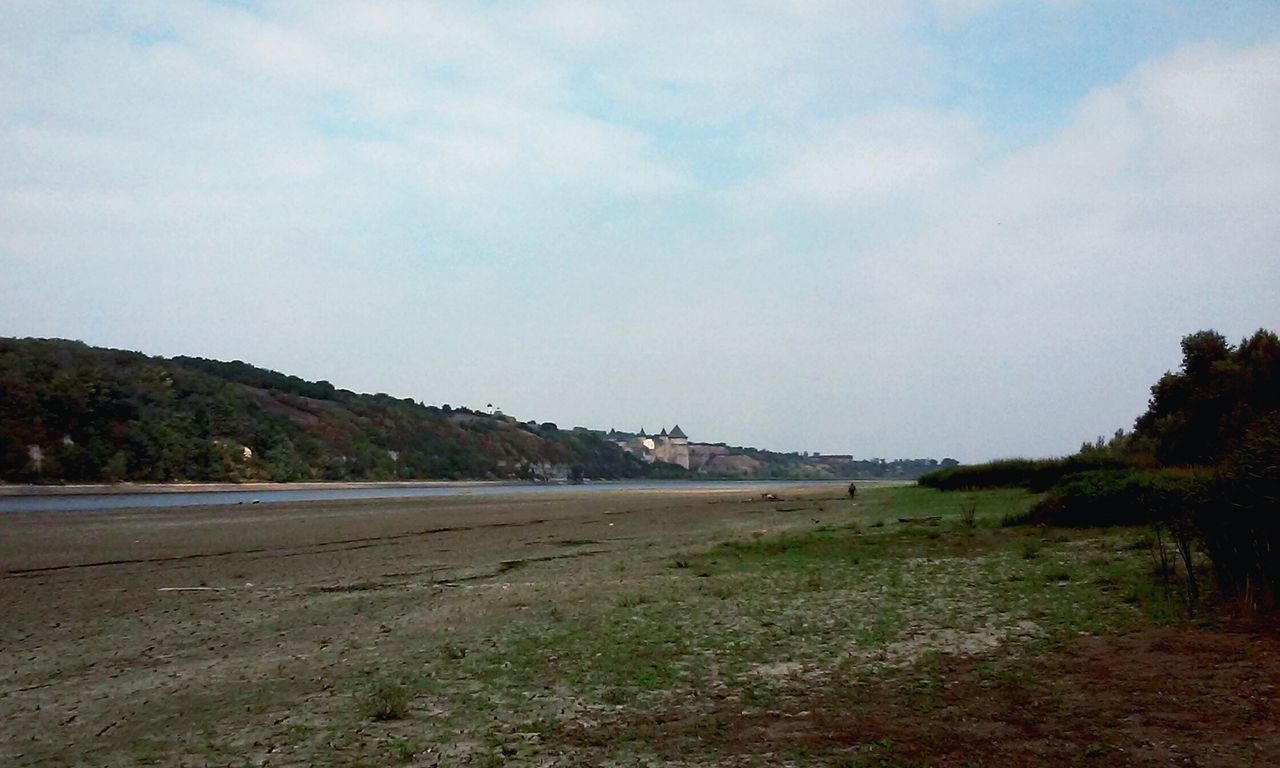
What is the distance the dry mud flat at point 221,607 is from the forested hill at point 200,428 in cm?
4020

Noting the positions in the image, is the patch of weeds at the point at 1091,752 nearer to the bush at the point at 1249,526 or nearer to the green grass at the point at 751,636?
the green grass at the point at 751,636

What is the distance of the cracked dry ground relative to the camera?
17.5 ft

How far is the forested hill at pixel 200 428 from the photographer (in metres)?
61.7

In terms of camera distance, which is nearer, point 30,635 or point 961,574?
point 30,635

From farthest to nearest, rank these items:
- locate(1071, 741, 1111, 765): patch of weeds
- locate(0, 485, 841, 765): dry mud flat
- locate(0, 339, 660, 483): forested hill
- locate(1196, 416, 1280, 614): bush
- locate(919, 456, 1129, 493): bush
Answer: locate(0, 339, 660, 483): forested hill → locate(919, 456, 1129, 493): bush → locate(1196, 416, 1280, 614): bush → locate(0, 485, 841, 765): dry mud flat → locate(1071, 741, 1111, 765): patch of weeds

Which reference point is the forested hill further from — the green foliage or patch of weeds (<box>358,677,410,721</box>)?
patch of weeds (<box>358,677,410,721</box>)

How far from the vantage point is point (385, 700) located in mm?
6414

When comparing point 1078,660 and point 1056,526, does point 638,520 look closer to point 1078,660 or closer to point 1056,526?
A: point 1056,526

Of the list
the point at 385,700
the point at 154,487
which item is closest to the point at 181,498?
the point at 154,487

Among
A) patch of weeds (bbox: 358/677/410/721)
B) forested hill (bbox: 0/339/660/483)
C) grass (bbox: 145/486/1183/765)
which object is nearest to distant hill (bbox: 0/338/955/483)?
forested hill (bbox: 0/339/660/483)

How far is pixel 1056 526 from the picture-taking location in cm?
1720

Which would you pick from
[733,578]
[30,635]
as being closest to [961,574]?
[733,578]

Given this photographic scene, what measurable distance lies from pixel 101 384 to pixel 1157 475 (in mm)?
69426

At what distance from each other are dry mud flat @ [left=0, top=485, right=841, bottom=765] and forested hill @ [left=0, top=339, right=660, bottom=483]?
132 feet
